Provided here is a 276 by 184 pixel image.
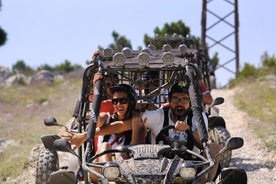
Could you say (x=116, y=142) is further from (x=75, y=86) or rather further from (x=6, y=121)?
(x=75, y=86)

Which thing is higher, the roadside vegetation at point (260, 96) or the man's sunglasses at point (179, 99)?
the roadside vegetation at point (260, 96)

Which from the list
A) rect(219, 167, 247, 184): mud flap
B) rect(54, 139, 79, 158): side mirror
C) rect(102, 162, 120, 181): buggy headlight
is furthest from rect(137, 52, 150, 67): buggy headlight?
rect(102, 162, 120, 181): buggy headlight

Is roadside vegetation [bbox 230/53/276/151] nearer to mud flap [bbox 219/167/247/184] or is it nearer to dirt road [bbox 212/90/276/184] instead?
dirt road [bbox 212/90/276/184]

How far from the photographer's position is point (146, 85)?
25.4 ft

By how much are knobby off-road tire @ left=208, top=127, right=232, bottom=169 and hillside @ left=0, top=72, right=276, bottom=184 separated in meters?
0.40

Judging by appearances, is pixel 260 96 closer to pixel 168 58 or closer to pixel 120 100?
pixel 168 58

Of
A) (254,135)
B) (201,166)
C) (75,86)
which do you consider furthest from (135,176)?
(75,86)

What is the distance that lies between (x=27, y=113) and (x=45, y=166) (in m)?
12.1

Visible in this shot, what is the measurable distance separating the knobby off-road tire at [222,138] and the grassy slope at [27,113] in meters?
2.82

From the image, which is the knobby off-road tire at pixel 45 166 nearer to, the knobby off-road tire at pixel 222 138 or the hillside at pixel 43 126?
the hillside at pixel 43 126

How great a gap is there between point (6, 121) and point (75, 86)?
8.77 meters

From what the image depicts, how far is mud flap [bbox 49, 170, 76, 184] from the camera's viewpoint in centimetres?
523

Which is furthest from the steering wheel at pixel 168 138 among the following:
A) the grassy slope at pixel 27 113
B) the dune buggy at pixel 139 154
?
the grassy slope at pixel 27 113

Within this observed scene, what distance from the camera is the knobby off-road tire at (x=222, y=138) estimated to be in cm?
778
